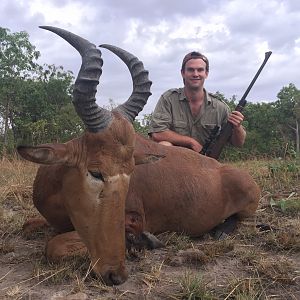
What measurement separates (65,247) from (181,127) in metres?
3.86

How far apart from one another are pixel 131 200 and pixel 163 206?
0.50 m

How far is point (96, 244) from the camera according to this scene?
3.63 meters

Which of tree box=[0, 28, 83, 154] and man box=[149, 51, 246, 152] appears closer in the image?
man box=[149, 51, 246, 152]

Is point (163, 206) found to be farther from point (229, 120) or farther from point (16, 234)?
point (229, 120)

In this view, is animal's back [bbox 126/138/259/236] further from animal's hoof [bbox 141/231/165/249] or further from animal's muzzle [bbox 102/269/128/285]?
animal's muzzle [bbox 102/269/128/285]


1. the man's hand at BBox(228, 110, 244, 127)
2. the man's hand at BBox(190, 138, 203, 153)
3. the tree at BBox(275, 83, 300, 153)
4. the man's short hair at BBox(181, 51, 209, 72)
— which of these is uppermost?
the tree at BBox(275, 83, 300, 153)

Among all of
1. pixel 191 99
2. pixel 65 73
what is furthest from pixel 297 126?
pixel 191 99

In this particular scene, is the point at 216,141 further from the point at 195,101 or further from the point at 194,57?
the point at 194,57

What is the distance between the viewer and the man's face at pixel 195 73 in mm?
7426

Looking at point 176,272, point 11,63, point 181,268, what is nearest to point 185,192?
point 181,268

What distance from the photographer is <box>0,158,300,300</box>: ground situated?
138 inches

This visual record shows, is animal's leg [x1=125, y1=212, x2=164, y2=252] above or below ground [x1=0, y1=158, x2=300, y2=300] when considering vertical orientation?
above

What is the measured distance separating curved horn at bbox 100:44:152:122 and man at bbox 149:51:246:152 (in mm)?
2892

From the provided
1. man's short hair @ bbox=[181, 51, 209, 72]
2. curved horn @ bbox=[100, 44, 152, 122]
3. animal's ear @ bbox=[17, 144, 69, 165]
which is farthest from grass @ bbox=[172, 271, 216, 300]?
man's short hair @ bbox=[181, 51, 209, 72]
